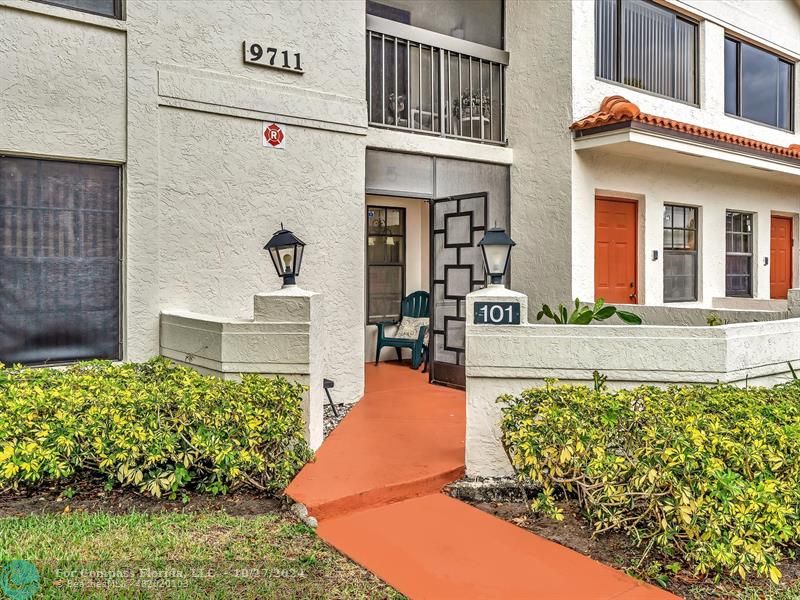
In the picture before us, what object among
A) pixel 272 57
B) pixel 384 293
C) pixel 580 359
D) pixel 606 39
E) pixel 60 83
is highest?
pixel 606 39

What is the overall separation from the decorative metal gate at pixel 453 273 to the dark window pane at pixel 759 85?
6.10 metres

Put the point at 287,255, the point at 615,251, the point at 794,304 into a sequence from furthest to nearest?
the point at 615,251 < the point at 794,304 < the point at 287,255

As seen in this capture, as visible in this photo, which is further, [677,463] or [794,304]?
[794,304]

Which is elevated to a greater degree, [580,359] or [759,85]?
[759,85]

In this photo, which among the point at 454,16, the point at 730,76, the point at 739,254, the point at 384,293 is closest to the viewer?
the point at 454,16

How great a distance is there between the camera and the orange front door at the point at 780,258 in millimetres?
11750

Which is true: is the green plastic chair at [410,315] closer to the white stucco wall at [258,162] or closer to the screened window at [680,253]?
the white stucco wall at [258,162]

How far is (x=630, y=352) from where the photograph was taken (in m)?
4.62

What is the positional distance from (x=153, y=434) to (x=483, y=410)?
231 centimetres

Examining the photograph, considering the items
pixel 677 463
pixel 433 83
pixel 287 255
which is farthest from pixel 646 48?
pixel 677 463

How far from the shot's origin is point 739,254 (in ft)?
35.7

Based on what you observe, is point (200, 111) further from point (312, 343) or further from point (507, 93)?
point (507, 93)

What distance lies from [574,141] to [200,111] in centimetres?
460

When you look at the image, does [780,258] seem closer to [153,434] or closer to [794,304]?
[794,304]
